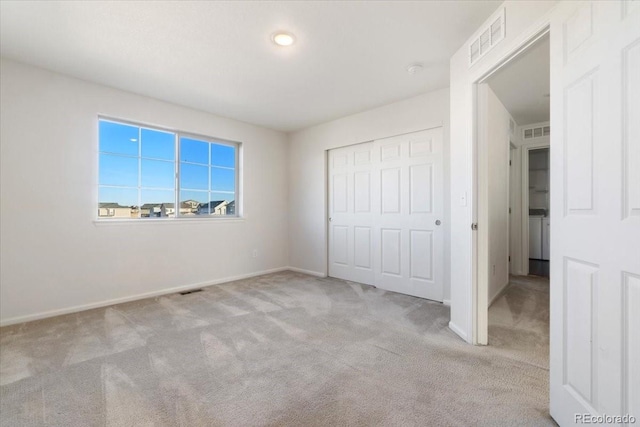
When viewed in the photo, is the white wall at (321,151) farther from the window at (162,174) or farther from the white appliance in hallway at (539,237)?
the white appliance in hallway at (539,237)

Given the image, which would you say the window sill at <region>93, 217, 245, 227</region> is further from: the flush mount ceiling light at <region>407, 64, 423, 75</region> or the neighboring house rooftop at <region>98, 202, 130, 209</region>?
the flush mount ceiling light at <region>407, 64, 423, 75</region>

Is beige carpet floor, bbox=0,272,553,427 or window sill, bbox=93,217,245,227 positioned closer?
beige carpet floor, bbox=0,272,553,427

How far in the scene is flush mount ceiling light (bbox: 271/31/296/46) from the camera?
2.35 metres

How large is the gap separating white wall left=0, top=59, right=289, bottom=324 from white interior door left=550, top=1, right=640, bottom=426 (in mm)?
4079

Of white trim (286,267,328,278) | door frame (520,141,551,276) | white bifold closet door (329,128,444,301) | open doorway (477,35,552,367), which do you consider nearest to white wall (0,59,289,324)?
white trim (286,267,328,278)

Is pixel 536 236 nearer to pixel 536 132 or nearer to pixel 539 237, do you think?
pixel 539 237

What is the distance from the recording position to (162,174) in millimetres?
3883

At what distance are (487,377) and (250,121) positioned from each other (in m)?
4.47

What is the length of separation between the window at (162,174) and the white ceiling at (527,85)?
381 centimetres

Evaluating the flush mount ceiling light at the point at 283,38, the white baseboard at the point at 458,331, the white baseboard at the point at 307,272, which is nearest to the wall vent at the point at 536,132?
the white baseboard at the point at 458,331

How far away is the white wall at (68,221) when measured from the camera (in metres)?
2.76

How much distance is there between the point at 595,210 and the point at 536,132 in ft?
14.5

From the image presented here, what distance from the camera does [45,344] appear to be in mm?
2320

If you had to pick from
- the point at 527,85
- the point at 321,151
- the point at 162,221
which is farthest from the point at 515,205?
the point at 162,221
